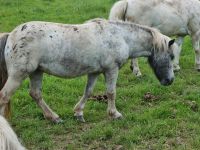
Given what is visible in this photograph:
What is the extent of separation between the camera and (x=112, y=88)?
7059mm

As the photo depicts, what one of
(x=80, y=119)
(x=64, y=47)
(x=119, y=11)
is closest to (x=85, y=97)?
(x=80, y=119)

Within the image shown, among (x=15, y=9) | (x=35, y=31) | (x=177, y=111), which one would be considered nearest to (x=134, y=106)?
(x=177, y=111)

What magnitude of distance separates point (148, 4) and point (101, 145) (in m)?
4.47

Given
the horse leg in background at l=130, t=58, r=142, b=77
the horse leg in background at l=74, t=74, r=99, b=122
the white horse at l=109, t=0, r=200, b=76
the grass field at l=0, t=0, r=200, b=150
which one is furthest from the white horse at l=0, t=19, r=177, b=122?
the horse leg in background at l=130, t=58, r=142, b=77

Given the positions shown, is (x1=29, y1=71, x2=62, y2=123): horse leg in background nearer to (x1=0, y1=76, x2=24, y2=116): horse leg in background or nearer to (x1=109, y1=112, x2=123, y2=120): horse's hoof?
(x1=0, y1=76, x2=24, y2=116): horse leg in background

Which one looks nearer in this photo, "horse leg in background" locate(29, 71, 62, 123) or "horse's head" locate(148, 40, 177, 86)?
"horse leg in background" locate(29, 71, 62, 123)

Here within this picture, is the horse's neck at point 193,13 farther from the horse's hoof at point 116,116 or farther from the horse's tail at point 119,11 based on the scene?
the horse's hoof at point 116,116

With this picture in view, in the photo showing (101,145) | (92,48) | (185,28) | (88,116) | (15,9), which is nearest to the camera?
(101,145)

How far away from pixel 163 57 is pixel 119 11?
232cm

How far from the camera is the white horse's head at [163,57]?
285 inches

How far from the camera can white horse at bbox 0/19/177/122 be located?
20.2ft

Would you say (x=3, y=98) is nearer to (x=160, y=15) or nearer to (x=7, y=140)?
(x=7, y=140)

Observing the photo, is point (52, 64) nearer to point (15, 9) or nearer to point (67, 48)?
point (67, 48)

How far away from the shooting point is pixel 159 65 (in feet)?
24.4
